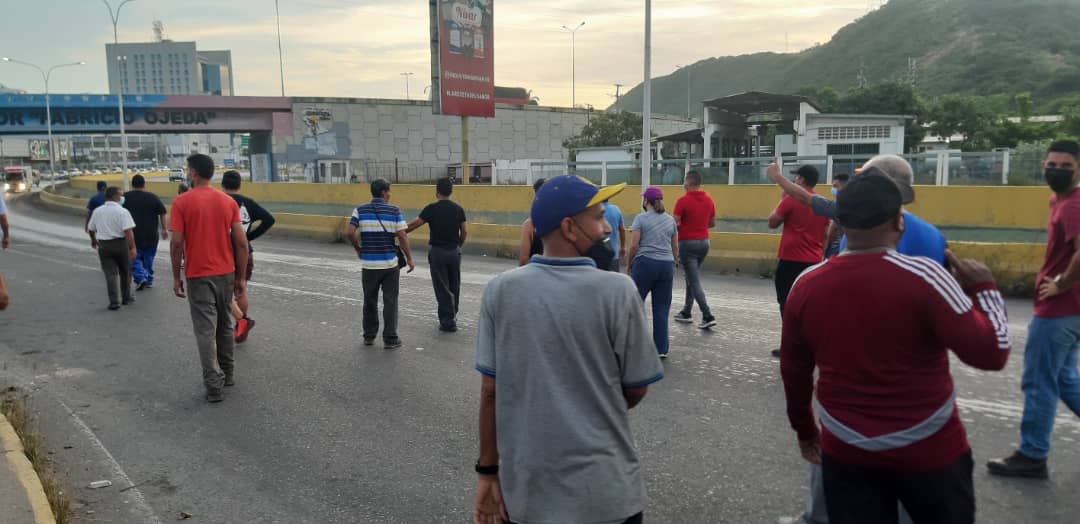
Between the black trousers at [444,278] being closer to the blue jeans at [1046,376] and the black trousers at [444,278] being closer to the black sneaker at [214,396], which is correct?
the black sneaker at [214,396]

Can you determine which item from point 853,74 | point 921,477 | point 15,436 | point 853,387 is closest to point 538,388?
point 853,387

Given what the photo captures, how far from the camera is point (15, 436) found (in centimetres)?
527

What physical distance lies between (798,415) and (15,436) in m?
5.15

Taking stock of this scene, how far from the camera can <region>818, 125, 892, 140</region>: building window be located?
1480 inches

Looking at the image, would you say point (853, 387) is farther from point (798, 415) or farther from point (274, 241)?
point (274, 241)

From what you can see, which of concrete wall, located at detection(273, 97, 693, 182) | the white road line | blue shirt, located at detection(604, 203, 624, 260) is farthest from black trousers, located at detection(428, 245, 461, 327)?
concrete wall, located at detection(273, 97, 693, 182)

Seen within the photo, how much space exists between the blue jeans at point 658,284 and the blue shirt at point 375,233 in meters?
2.66

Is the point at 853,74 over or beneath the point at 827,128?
over

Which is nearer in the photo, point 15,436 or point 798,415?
point 798,415

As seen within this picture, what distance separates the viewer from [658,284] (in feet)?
24.7

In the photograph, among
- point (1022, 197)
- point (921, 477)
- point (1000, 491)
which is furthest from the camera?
point (1022, 197)

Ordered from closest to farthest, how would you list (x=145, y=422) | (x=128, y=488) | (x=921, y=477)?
(x=921, y=477) < (x=128, y=488) < (x=145, y=422)

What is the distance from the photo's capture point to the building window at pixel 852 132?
123ft

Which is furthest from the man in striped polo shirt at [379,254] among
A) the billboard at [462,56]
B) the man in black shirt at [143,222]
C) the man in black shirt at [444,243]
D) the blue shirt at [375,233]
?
the billboard at [462,56]
